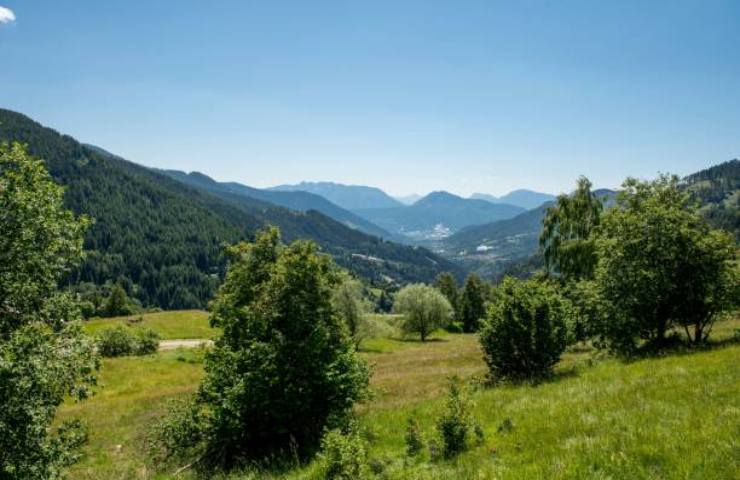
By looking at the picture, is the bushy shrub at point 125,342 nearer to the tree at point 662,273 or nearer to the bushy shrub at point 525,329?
the bushy shrub at point 525,329

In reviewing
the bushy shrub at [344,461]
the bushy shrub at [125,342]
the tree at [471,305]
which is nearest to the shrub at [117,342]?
the bushy shrub at [125,342]

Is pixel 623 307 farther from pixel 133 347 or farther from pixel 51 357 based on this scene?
pixel 133 347

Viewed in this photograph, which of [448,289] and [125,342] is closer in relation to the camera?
[125,342]

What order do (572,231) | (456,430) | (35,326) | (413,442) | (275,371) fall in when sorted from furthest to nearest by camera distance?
1. (572,231)
2. (275,371)
3. (35,326)
4. (413,442)
5. (456,430)

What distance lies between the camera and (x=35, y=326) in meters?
12.0

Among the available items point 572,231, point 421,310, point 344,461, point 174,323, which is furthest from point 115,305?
point 344,461

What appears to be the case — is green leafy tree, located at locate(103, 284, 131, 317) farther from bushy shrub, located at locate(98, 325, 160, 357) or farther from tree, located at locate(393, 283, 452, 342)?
tree, located at locate(393, 283, 452, 342)

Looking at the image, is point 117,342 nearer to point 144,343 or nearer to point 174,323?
point 144,343

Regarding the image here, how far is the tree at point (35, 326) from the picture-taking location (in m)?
10.5

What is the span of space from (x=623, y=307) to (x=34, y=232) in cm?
2059

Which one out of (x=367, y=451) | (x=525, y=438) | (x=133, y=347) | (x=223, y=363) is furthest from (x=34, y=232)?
(x=133, y=347)

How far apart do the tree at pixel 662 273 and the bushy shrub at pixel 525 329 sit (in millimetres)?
3132

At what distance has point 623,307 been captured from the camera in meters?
19.2

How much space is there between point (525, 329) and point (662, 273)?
20.3 ft
